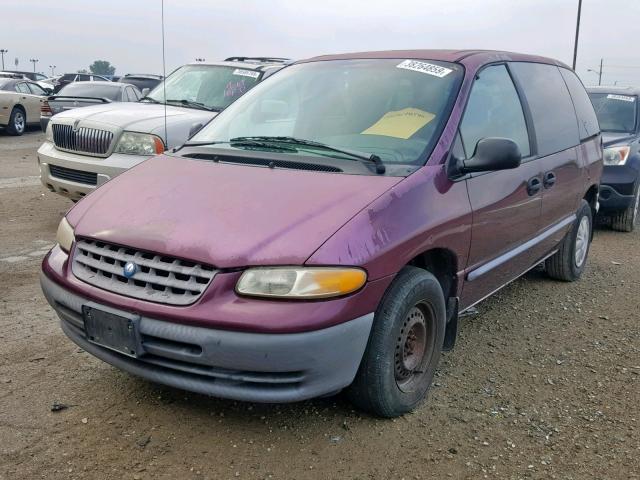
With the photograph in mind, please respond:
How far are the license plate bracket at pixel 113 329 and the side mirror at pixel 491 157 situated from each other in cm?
181

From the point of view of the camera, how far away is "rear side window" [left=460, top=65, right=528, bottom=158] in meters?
3.54

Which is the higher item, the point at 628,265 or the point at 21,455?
the point at 21,455

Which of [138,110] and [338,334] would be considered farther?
[138,110]

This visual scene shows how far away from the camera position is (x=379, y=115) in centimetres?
352

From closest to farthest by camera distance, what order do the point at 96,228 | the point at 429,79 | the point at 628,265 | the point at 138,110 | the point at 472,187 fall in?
1. the point at 96,228
2. the point at 472,187
3. the point at 429,79
4. the point at 628,265
5. the point at 138,110

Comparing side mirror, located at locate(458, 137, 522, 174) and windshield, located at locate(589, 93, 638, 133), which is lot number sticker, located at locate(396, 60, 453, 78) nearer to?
side mirror, located at locate(458, 137, 522, 174)

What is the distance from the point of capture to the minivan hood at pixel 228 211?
256 cm

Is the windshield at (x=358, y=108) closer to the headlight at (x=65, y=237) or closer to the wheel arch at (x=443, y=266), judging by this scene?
the wheel arch at (x=443, y=266)

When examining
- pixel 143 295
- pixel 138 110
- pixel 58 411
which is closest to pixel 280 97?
pixel 143 295

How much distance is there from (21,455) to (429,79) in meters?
2.81

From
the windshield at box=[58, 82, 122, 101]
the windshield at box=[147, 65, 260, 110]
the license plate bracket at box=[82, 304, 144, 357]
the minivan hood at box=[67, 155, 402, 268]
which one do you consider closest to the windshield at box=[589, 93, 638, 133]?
the windshield at box=[147, 65, 260, 110]

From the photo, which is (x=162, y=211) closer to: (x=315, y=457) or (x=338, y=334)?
(x=338, y=334)

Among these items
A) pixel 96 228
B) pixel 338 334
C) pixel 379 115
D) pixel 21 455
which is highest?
pixel 379 115

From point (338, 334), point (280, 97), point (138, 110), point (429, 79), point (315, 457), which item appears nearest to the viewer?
point (338, 334)
